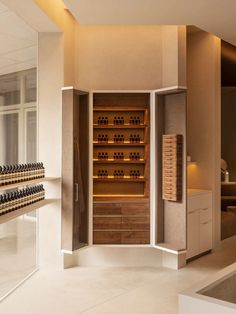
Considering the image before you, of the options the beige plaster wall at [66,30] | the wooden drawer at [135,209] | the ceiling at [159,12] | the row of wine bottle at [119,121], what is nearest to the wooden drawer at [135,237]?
the wooden drawer at [135,209]

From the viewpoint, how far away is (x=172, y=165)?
15.3 ft

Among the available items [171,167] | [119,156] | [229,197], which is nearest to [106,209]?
[119,156]

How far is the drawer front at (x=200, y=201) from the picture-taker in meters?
5.13

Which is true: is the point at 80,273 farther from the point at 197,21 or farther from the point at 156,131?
the point at 197,21

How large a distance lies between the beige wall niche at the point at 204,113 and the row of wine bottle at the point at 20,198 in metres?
2.59

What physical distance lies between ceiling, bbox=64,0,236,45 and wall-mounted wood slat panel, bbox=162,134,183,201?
4.61ft

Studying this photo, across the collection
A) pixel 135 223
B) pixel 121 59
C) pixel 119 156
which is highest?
pixel 121 59

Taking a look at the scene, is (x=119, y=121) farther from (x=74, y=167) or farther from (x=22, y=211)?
(x=22, y=211)

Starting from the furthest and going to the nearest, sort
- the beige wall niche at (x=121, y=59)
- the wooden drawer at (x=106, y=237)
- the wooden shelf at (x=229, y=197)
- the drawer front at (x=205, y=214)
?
the wooden shelf at (x=229, y=197) → the drawer front at (x=205, y=214) → the beige wall niche at (x=121, y=59) → the wooden drawer at (x=106, y=237)

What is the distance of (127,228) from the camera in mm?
4801

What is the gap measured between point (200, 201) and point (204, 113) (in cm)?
143

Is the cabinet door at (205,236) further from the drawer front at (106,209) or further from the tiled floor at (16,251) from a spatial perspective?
the tiled floor at (16,251)

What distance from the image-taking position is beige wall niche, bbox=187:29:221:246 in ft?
18.7

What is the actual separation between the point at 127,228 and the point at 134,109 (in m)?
1.63
